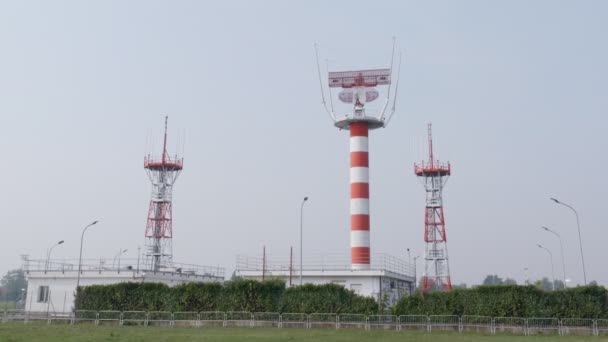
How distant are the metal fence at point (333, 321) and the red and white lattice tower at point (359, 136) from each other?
40.7 feet

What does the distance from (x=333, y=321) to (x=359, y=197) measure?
15726 millimetres

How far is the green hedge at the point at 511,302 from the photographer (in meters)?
33.9

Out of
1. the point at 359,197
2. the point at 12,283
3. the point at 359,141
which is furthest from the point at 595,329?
the point at 12,283

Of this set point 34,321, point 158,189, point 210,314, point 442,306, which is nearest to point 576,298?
point 442,306

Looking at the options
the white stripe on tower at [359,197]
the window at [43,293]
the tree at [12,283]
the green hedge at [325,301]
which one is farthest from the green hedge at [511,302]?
the tree at [12,283]

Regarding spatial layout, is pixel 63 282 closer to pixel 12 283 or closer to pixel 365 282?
pixel 365 282

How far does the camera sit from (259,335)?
1145 inches

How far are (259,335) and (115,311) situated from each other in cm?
1392

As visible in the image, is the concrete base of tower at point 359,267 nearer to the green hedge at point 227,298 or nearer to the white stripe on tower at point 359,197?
the white stripe on tower at point 359,197

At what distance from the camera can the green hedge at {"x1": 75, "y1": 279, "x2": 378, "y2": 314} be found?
37.4 meters

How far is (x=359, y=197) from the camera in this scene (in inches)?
1961

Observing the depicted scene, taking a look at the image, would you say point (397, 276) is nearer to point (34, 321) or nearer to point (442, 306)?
point (442, 306)

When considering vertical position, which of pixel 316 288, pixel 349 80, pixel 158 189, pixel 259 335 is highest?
pixel 349 80

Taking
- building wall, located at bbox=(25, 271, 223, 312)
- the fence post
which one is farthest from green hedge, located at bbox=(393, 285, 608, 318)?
building wall, located at bbox=(25, 271, 223, 312)
